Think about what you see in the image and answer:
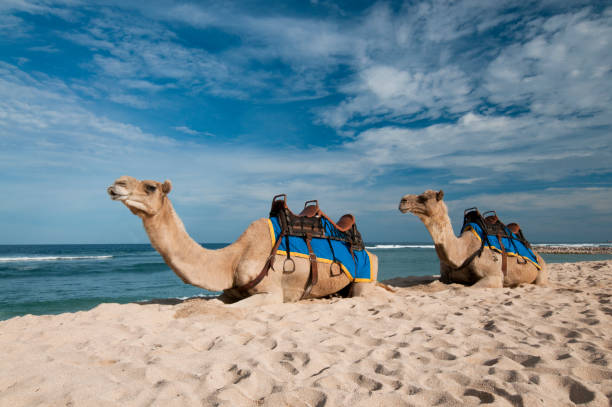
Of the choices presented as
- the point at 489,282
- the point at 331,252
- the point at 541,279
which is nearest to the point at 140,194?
the point at 331,252

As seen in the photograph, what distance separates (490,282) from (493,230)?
45.2 inches

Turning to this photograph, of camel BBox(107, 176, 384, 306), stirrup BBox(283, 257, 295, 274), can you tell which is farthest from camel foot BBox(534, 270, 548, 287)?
stirrup BBox(283, 257, 295, 274)

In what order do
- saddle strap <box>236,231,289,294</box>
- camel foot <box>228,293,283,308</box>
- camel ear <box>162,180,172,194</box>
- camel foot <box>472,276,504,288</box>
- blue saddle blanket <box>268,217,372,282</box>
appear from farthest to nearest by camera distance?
camel foot <box>472,276,504,288</box>
blue saddle blanket <box>268,217,372,282</box>
saddle strap <box>236,231,289,294</box>
camel foot <box>228,293,283,308</box>
camel ear <box>162,180,172,194</box>

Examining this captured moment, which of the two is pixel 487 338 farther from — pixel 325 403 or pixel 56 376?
pixel 56 376

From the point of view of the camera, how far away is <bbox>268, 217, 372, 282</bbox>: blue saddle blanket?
17.4ft

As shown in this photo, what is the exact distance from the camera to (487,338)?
3393 millimetres

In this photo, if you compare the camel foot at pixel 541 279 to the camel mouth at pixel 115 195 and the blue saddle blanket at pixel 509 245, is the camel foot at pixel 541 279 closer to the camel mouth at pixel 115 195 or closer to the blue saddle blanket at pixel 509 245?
the blue saddle blanket at pixel 509 245

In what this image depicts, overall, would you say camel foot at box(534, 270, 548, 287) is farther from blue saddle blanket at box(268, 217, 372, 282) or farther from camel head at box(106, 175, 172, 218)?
camel head at box(106, 175, 172, 218)

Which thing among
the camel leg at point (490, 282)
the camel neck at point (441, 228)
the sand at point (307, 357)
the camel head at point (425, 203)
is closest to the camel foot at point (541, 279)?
the camel leg at point (490, 282)

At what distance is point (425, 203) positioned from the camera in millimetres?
6863

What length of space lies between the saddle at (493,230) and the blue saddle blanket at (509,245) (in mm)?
29

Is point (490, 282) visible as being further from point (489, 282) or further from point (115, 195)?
point (115, 195)

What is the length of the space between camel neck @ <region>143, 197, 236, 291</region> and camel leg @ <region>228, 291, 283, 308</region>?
353 millimetres

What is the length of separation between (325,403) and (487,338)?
1996 mm
